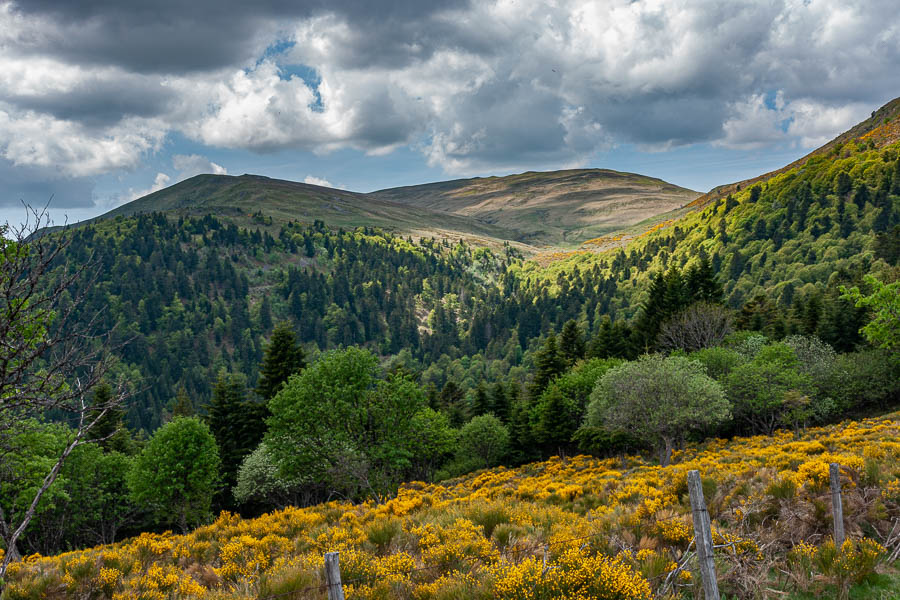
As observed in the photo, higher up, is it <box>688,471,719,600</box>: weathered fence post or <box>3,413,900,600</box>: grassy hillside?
<box>688,471,719,600</box>: weathered fence post

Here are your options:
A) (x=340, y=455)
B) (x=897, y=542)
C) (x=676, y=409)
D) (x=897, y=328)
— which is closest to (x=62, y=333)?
(x=897, y=542)

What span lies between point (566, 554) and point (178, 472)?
33.6 m

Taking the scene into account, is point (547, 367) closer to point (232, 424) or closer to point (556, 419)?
point (556, 419)

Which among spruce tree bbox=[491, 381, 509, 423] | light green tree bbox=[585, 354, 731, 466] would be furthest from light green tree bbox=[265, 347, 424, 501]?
spruce tree bbox=[491, 381, 509, 423]

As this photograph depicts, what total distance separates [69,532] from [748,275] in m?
174

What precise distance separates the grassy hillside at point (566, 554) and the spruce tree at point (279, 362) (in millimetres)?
32180

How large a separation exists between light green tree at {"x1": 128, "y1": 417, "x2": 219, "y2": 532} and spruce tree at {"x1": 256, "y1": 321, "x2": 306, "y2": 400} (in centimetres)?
1011

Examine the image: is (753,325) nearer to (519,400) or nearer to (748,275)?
(519,400)

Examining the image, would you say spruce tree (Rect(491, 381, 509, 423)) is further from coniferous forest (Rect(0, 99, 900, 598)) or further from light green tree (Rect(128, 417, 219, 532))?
light green tree (Rect(128, 417, 219, 532))


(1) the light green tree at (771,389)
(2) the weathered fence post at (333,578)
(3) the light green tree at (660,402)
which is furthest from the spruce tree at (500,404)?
(2) the weathered fence post at (333,578)

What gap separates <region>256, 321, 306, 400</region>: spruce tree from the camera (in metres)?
45.0

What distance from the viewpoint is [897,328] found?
25.2 metres

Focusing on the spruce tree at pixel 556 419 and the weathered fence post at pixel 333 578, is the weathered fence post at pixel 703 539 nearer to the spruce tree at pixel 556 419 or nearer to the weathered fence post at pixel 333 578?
the weathered fence post at pixel 333 578

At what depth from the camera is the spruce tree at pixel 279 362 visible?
148 feet
